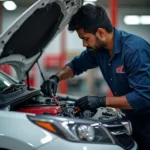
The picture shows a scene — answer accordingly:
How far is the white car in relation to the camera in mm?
2303

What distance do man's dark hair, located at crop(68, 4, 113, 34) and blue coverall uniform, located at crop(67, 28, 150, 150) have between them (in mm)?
201

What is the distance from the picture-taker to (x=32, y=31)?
3186mm

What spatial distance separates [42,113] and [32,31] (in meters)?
0.79

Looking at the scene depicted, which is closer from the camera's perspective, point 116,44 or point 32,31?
point 116,44

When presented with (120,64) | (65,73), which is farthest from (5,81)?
(120,64)

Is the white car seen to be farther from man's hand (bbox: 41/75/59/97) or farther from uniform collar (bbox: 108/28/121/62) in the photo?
uniform collar (bbox: 108/28/121/62)

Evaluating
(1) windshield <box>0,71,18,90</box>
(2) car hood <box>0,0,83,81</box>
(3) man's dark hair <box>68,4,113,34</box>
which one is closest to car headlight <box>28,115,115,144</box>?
(2) car hood <box>0,0,83,81</box>

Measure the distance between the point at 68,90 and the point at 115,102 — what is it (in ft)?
14.2

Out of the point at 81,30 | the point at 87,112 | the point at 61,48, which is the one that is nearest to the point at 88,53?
the point at 81,30

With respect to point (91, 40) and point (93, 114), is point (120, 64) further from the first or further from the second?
point (93, 114)

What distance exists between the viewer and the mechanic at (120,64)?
279 cm

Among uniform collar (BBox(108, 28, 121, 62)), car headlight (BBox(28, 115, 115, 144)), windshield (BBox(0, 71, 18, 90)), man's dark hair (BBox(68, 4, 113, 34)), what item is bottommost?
car headlight (BBox(28, 115, 115, 144))

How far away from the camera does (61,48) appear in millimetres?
6953

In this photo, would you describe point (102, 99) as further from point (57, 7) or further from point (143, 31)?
point (143, 31)
